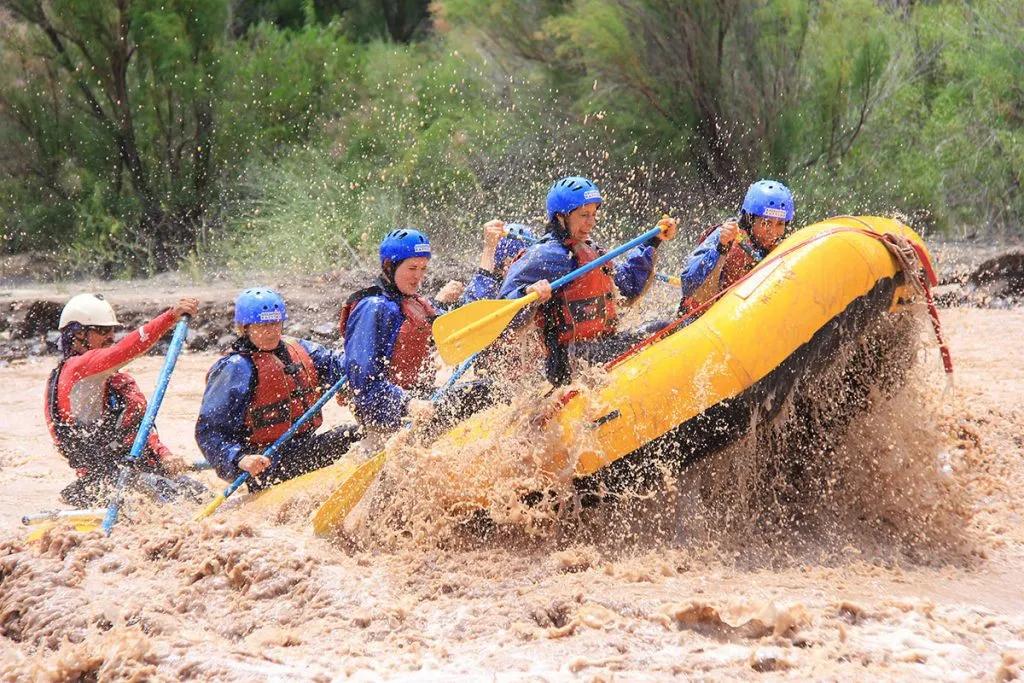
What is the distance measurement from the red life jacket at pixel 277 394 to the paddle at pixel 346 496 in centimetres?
76

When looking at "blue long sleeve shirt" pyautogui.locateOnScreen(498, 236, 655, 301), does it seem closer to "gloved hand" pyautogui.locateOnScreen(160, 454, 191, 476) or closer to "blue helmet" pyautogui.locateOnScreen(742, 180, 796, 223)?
"blue helmet" pyautogui.locateOnScreen(742, 180, 796, 223)

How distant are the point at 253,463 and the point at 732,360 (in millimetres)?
2121

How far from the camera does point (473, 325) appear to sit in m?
4.77

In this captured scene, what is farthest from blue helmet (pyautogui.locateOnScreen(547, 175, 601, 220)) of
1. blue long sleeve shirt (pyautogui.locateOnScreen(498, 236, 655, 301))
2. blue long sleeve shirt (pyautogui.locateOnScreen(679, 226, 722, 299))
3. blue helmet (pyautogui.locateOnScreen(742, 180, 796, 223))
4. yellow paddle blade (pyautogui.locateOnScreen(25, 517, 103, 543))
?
yellow paddle blade (pyautogui.locateOnScreen(25, 517, 103, 543))

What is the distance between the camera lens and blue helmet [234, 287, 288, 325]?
5551mm

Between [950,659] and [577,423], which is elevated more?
[577,423]

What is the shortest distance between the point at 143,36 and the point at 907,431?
1012 centimetres

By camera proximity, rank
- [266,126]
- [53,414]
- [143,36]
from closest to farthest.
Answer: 1. [53,414]
2. [143,36]
3. [266,126]

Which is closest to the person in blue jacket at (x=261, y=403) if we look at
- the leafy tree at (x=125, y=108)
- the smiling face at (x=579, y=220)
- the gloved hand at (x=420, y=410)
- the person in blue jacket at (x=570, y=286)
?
the gloved hand at (x=420, y=410)

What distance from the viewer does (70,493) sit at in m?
5.99

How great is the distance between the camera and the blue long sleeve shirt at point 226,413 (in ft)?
17.9

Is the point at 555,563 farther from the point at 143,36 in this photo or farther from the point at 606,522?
the point at 143,36

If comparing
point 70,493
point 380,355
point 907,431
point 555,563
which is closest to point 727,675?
point 555,563

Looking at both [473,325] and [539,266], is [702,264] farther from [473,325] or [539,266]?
[473,325]
